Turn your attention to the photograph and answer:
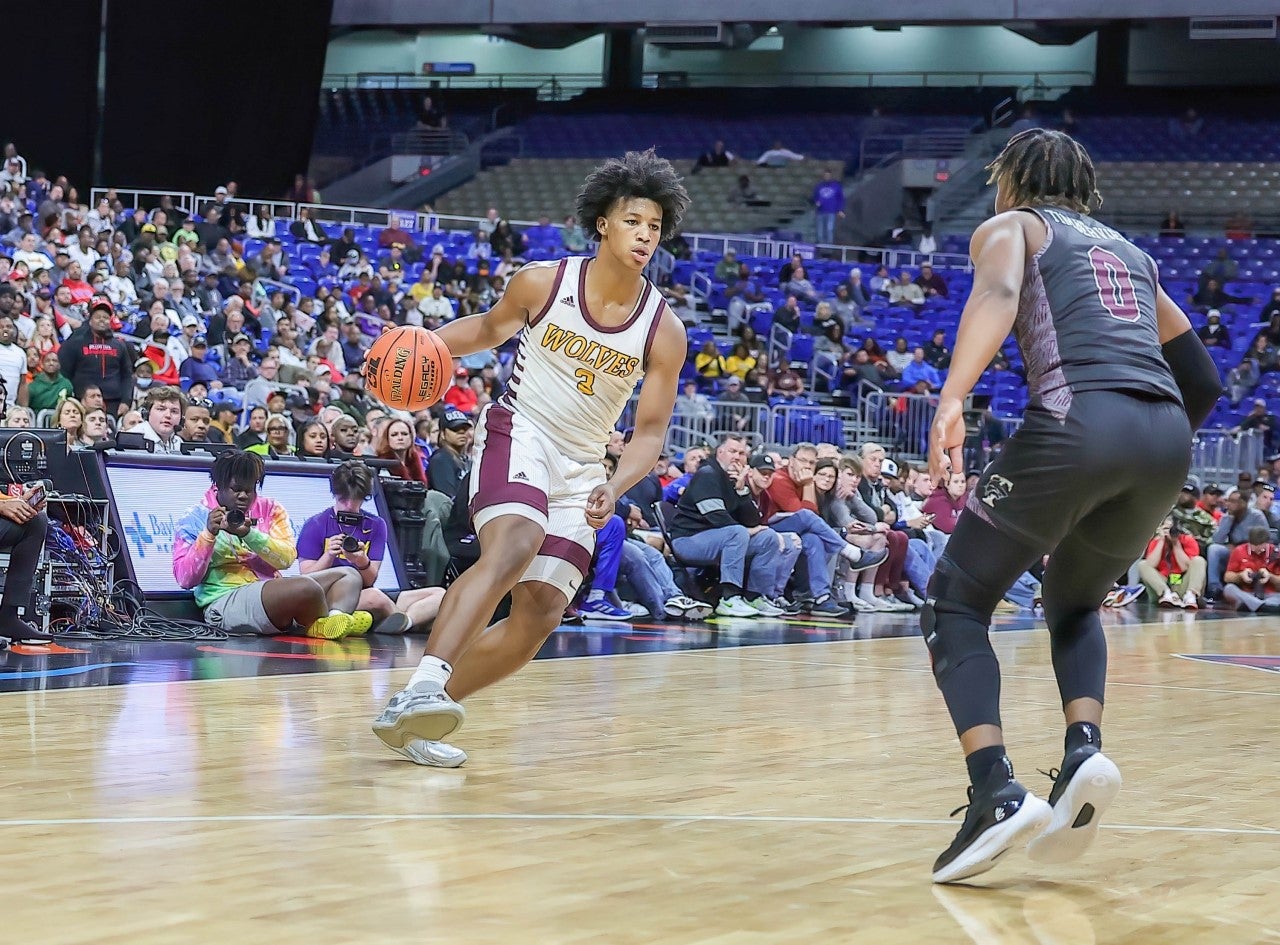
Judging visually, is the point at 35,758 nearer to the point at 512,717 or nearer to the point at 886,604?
the point at 512,717

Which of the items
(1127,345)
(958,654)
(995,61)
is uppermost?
(995,61)

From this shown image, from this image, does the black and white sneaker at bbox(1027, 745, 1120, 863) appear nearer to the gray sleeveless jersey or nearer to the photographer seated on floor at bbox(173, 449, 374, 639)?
the gray sleeveless jersey

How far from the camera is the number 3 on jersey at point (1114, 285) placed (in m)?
3.62

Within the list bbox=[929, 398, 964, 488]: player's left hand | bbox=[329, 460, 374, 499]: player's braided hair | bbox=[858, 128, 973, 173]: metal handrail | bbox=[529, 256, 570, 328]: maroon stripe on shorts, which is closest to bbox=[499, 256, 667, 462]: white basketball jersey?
bbox=[529, 256, 570, 328]: maroon stripe on shorts

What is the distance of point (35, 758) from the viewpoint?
4527mm

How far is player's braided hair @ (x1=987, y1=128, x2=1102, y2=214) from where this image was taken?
3.78 m

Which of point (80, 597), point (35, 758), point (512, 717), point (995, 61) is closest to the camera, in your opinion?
point (35, 758)

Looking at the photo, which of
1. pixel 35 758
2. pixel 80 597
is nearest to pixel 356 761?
pixel 35 758

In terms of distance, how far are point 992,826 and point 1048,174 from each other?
4.97 feet

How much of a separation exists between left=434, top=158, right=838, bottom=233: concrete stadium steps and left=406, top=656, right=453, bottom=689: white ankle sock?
2504cm

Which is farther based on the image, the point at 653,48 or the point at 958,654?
the point at 653,48

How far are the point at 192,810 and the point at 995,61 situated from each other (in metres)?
30.8

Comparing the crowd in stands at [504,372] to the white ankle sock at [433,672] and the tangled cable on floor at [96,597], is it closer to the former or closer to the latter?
the tangled cable on floor at [96,597]

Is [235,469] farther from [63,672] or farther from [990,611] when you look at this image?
[990,611]
